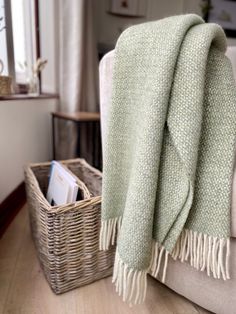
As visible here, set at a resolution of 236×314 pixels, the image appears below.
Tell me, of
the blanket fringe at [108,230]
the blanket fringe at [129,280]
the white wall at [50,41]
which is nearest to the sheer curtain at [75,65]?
the white wall at [50,41]

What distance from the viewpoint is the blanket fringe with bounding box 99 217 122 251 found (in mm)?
612

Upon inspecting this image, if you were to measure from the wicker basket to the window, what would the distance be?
73 cm

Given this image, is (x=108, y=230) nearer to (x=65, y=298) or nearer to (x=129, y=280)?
(x=129, y=280)

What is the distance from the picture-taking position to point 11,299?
0.65 metres

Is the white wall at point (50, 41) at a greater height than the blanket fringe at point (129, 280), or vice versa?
the white wall at point (50, 41)

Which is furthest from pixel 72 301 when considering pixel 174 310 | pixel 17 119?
pixel 17 119

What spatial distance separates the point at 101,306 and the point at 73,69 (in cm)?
125

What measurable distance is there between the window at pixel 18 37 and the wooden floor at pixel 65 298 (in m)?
0.89

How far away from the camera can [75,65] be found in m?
1.44

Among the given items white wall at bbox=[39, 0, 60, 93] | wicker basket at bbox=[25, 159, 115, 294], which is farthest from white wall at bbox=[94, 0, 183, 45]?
wicker basket at bbox=[25, 159, 115, 294]

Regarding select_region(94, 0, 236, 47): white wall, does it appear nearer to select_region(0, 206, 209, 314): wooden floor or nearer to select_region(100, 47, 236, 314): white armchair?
select_region(100, 47, 236, 314): white armchair

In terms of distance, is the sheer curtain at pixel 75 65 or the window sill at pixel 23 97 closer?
the window sill at pixel 23 97

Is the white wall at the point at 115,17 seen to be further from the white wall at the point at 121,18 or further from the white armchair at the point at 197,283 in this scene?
the white armchair at the point at 197,283

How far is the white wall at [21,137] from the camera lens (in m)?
0.99
